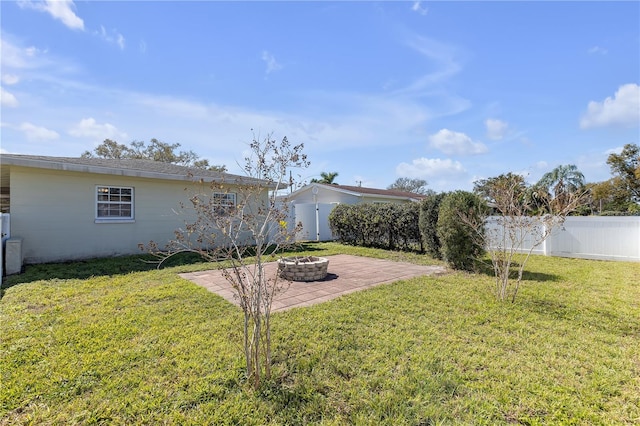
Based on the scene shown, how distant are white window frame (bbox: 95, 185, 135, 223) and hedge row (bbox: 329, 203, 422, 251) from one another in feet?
28.8

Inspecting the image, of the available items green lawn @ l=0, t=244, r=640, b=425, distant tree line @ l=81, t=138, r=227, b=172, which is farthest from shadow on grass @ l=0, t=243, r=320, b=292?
distant tree line @ l=81, t=138, r=227, b=172

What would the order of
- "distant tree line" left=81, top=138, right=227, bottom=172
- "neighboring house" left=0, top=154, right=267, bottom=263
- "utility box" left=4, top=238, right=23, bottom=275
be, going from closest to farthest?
"utility box" left=4, top=238, right=23, bottom=275 → "neighboring house" left=0, top=154, right=267, bottom=263 → "distant tree line" left=81, top=138, right=227, bottom=172

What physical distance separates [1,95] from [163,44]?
6.02 meters

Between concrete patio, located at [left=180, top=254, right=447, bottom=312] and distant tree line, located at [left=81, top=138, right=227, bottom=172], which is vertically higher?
distant tree line, located at [left=81, top=138, right=227, bottom=172]

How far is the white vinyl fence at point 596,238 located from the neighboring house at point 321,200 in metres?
6.63

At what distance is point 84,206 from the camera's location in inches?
383

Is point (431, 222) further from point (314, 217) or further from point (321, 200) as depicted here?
point (321, 200)

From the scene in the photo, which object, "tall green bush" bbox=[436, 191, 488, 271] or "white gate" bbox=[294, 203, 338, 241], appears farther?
"white gate" bbox=[294, 203, 338, 241]

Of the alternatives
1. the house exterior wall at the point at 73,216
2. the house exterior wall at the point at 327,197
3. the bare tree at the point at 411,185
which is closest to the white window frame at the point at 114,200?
the house exterior wall at the point at 73,216

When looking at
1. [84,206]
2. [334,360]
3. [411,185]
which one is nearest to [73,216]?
[84,206]

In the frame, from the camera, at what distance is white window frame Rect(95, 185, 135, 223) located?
10008 mm

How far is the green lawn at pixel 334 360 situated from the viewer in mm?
2453

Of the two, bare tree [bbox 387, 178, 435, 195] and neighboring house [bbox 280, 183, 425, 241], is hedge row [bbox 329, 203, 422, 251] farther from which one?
bare tree [bbox 387, 178, 435, 195]

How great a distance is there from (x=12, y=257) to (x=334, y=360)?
906 centimetres
